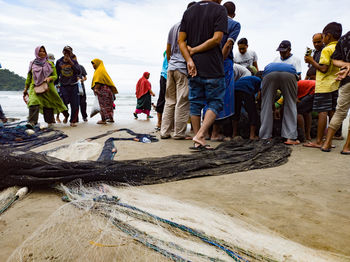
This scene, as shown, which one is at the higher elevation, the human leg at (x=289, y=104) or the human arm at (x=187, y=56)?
the human arm at (x=187, y=56)

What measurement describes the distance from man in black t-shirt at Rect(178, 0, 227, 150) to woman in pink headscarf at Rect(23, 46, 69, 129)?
4249 mm

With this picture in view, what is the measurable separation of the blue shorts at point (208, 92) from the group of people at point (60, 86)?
4.07 m

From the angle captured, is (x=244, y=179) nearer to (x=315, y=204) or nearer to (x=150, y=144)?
(x=315, y=204)

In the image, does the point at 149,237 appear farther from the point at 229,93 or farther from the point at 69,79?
the point at 69,79

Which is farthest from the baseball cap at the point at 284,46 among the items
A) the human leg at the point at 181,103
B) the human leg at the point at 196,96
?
the human leg at the point at 196,96

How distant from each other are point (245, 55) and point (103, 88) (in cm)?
416

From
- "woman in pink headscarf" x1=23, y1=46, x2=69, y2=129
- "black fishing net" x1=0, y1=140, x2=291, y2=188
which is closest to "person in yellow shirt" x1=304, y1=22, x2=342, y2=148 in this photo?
"black fishing net" x1=0, y1=140, x2=291, y2=188

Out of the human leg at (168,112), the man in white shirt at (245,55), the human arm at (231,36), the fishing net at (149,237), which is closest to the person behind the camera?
the fishing net at (149,237)

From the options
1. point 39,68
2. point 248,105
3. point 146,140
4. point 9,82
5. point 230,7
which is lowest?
point 146,140

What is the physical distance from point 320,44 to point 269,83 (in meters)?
1.92

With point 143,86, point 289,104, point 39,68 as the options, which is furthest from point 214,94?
point 143,86

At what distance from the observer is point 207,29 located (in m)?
3.58

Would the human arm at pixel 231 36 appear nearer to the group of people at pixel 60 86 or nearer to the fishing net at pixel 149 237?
the fishing net at pixel 149 237

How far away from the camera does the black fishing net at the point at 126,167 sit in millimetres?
1792
